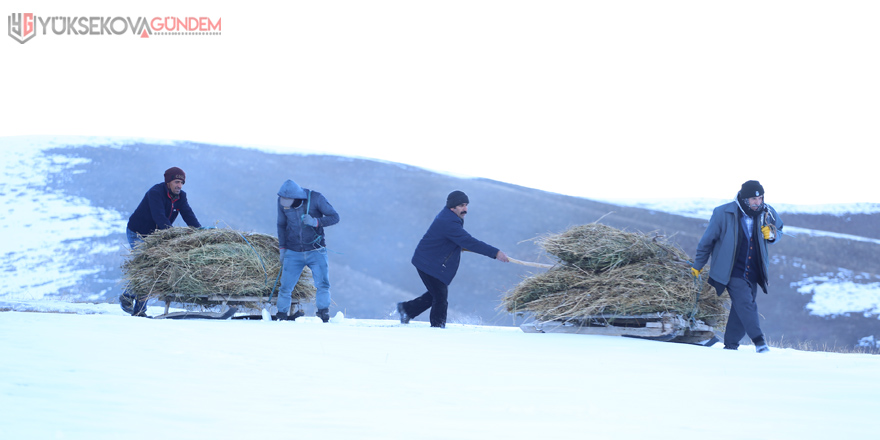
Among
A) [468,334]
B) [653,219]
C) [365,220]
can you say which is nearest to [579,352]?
[468,334]

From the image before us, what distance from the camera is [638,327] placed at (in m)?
7.40

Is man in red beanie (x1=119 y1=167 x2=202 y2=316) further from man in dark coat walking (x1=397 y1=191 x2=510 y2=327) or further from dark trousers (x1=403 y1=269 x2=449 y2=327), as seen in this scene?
dark trousers (x1=403 y1=269 x2=449 y2=327)

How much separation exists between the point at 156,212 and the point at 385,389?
6.05 m

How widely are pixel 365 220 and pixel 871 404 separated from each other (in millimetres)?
29142

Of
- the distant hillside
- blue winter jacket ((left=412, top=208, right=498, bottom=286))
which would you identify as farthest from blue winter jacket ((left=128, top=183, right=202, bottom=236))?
the distant hillside

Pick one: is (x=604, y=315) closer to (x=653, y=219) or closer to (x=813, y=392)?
(x=813, y=392)

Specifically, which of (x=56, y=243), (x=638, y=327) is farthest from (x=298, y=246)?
(x=56, y=243)

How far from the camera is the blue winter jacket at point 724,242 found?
700 centimetres

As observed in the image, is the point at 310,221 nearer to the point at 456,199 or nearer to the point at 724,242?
the point at 456,199

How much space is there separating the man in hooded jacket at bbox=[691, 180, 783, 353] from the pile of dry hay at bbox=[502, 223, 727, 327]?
369mm

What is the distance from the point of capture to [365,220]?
32.3m

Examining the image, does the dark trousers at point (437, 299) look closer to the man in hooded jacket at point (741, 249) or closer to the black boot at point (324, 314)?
the black boot at point (324, 314)

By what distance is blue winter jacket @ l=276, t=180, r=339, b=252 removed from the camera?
340 inches

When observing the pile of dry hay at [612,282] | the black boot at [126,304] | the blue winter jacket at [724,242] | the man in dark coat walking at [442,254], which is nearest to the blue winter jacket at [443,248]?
the man in dark coat walking at [442,254]
